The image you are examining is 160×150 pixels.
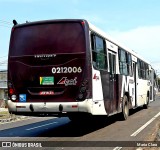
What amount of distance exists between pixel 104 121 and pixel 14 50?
6338 mm

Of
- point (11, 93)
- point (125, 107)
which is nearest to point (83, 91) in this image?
point (11, 93)

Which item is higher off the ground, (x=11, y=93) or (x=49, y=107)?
(x=11, y=93)

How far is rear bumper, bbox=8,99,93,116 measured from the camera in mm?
11781

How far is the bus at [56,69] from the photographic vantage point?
12.0 meters

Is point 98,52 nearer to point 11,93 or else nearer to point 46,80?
point 46,80

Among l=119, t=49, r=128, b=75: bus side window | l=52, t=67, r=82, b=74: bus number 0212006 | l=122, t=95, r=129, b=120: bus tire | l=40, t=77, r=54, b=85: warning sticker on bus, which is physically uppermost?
l=119, t=49, r=128, b=75: bus side window

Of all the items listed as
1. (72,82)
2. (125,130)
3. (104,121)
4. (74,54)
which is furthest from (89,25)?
(104,121)

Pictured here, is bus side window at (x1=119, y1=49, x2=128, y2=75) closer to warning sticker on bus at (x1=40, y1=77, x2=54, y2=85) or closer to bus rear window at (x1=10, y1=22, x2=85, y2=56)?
bus rear window at (x1=10, y1=22, x2=85, y2=56)

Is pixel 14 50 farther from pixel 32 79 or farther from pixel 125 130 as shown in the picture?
pixel 125 130

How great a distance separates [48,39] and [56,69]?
1.03 m

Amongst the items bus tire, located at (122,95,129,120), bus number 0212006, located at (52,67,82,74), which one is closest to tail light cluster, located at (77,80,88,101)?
bus number 0212006, located at (52,67,82,74)

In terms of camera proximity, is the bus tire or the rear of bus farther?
the bus tire

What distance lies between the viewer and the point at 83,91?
11867 millimetres

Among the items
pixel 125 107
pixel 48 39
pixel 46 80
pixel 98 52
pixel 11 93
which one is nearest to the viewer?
pixel 46 80
